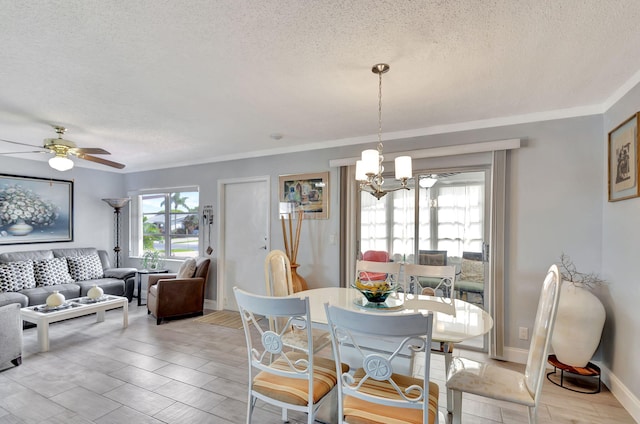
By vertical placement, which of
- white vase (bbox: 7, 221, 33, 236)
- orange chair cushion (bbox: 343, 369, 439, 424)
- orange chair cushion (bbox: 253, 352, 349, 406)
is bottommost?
orange chair cushion (bbox: 253, 352, 349, 406)

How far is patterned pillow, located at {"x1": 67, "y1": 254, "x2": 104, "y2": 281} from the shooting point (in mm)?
4855

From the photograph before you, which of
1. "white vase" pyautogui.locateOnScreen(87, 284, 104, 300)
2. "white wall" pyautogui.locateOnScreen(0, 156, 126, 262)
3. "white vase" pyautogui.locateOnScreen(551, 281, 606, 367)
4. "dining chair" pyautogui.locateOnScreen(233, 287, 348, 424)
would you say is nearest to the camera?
"dining chair" pyautogui.locateOnScreen(233, 287, 348, 424)

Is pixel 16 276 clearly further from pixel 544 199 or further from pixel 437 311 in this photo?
pixel 544 199

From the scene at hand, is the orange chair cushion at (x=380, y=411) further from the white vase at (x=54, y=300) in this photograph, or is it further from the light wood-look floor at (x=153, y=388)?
the white vase at (x=54, y=300)

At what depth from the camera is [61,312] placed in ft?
11.2

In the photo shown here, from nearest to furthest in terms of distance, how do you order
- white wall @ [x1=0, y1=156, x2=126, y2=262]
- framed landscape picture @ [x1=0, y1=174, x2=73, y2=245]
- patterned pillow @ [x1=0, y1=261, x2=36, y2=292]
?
patterned pillow @ [x1=0, y1=261, x2=36, y2=292], framed landscape picture @ [x1=0, y1=174, x2=73, y2=245], white wall @ [x1=0, y1=156, x2=126, y2=262]

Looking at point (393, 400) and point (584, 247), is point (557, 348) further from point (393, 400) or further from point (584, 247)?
point (393, 400)

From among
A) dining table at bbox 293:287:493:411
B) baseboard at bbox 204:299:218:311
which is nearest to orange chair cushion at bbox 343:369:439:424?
dining table at bbox 293:287:493:411

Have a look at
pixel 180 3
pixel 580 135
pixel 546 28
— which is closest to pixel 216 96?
pixel 180 3

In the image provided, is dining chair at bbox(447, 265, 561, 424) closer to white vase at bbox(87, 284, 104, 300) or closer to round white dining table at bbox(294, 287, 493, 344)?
round white dining table at bbox(294, 287, 493, 344)

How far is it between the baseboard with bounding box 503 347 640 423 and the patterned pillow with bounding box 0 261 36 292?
601 centimetres

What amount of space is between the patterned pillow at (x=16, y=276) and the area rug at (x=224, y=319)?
7.62 ft

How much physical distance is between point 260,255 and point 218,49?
3.30 metres

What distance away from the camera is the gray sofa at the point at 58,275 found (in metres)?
4.01
